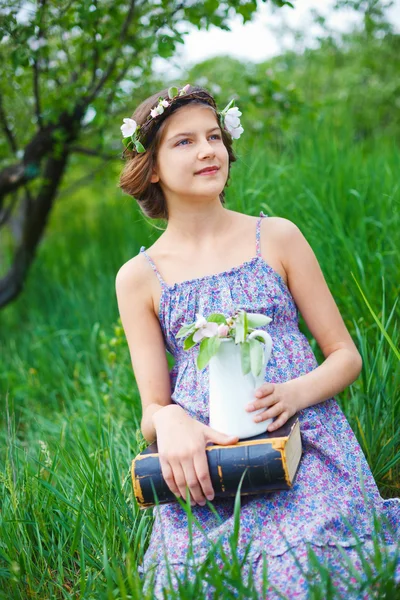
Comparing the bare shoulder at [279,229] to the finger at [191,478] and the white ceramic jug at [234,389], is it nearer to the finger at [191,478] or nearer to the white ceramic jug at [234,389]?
the white ceramic jug at [234,389]

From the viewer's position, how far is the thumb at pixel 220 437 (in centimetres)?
161

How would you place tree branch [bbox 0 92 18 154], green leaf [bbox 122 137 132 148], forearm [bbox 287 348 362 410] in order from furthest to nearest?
tree branch [bbox 0 92 18 154], green leaf [bbox 122 137 132 148], forearm [bbox 287 348 362 410]

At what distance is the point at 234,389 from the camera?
1.63 m

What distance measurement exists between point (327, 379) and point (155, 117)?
0.91 m

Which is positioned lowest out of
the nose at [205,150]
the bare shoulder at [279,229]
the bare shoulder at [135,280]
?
the bare shoulder at [135,280]

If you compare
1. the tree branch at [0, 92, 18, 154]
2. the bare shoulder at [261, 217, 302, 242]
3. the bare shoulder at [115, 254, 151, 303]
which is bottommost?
the bare shoulder at [115, 254, 151, 303]

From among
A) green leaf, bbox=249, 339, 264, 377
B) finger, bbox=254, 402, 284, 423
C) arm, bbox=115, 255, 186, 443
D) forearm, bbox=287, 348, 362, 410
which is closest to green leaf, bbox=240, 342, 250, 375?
green leaf, bbox=249, 339, 264, 377

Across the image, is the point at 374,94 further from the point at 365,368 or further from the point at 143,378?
the point at 143,378

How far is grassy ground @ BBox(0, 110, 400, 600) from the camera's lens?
1898 millimetres

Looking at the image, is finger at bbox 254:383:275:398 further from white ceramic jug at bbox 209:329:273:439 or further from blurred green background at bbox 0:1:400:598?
blurred green background at bbox 0:1:400:598

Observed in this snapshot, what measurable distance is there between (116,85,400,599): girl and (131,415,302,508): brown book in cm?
3

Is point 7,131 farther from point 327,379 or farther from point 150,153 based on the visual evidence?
point 327,379

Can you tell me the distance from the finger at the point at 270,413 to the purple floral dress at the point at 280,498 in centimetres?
18

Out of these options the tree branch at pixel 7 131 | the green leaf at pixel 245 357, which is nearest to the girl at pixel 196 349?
the green leaf at pixel 245 357
